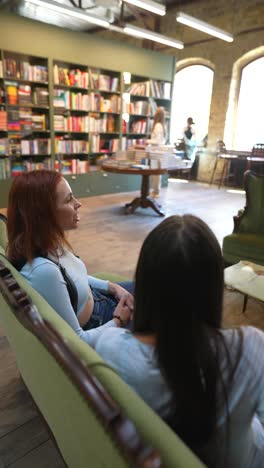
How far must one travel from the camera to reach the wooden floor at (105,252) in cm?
139

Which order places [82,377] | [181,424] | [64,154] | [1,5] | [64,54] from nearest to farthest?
[82,377]
[181,424]
[64,54]
[64,154]
[1,5]

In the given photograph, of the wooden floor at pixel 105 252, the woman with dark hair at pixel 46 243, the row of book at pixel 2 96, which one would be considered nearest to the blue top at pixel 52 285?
the woman with dark hair at pixel 46 243

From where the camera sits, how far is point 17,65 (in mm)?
4773

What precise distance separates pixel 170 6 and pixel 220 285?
9.69 meters

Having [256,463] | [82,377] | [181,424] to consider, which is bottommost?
[256,463]

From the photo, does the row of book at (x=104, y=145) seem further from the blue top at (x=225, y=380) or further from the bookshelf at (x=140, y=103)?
the blue top at (x=225, y=380)

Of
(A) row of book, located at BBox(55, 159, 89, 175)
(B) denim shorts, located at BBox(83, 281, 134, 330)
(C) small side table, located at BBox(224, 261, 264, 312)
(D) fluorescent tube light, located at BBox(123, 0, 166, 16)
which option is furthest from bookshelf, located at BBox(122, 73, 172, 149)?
(B) denim shorts, located at BBox(83, 281, 134, 330)

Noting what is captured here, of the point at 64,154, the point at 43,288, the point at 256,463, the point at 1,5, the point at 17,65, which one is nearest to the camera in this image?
the point at 256,463

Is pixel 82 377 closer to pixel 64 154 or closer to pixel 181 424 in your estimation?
pixel 181 424

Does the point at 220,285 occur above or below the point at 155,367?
above

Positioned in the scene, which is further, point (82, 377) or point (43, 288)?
point (43, 288)

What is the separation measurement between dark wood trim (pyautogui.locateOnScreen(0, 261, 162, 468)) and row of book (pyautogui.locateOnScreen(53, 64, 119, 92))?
541 cm

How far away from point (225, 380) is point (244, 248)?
7.71 ft

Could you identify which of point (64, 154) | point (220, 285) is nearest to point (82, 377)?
point (220, 285)
